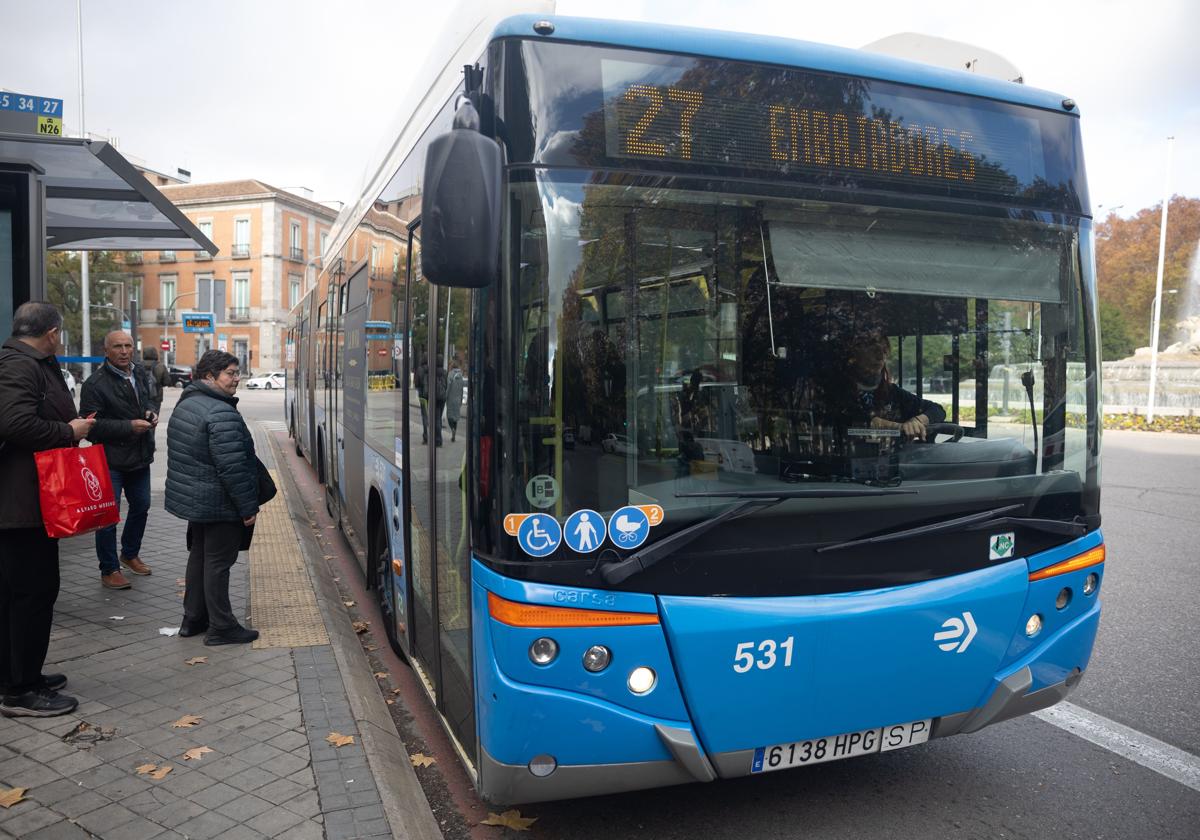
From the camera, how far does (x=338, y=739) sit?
13.3 ft

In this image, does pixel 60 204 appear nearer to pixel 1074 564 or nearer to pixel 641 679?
pixel 641 679

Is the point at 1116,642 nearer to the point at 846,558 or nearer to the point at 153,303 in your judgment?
the point at 846,558

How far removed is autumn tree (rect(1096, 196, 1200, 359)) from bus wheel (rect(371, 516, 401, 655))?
54.9 meters

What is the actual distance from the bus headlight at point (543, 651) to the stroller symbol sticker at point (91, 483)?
2583 mm

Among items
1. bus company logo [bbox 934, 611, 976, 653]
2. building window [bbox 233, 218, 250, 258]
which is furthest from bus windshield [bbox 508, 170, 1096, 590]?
building window [bbox 233, 218, 250, 258]

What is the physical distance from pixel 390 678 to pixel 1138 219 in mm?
62177

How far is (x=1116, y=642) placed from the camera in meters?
6.16

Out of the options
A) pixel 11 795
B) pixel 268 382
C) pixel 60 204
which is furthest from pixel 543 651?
pixel 268 382

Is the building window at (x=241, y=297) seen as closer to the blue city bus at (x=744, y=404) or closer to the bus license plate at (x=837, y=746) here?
the blue city bus at (x=744, y=404)

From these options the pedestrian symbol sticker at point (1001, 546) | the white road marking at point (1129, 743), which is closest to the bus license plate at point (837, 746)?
the pedestrian symbol sticker at point (1001, 546)

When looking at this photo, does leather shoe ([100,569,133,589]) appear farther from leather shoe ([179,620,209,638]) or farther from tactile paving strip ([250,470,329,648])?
leather shoe ([179,620,209,638])

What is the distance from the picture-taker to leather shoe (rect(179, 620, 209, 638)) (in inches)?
218

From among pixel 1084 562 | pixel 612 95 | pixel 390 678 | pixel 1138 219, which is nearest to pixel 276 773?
pixel 390 678

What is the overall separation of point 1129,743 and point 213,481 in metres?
5.21
